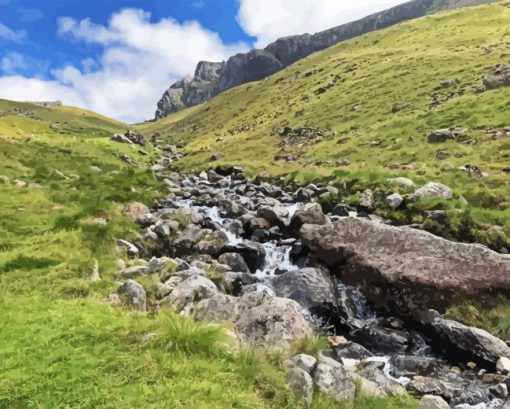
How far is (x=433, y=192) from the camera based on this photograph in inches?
920

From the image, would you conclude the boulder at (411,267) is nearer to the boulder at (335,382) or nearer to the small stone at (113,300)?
the boulder at (335,382)

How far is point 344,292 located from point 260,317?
7.22 metres

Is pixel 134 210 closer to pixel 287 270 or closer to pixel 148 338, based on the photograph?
pixel 287 270

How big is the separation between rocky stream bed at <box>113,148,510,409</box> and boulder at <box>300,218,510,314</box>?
0.11 ft

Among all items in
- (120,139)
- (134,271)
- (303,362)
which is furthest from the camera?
(120,139)

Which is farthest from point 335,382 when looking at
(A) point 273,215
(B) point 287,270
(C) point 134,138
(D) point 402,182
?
(C) point 134,138

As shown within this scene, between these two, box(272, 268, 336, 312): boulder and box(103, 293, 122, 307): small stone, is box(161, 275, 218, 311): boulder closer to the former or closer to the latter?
box(103, 293, 122, 307): small stone

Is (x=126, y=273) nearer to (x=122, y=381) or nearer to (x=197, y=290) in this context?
(x=197, y=290)

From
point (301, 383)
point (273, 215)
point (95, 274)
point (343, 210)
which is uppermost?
point (95, 274)

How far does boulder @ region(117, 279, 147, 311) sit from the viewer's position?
460 inches

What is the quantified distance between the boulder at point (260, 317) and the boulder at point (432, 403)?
2.46 meters

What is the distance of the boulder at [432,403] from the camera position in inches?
361

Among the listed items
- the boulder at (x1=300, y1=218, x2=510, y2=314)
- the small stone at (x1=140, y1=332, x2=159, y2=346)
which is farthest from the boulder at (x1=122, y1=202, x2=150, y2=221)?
Answer: the small stone at (x1=140, y1=332, x2=159, y2=346)

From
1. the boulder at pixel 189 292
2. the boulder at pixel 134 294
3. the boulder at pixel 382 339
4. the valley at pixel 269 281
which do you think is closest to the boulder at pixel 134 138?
the valley at pixel 269 281
